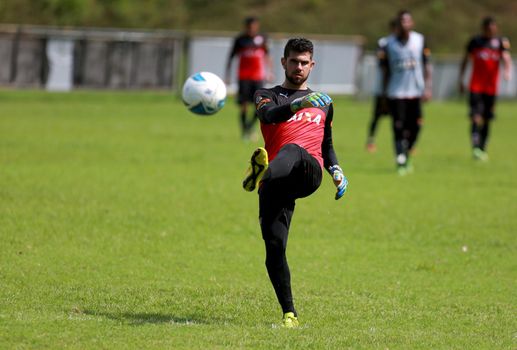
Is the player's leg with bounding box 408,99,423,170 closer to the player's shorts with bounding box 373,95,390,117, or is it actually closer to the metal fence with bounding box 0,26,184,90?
the player's shorts with bounding box 373,95,390,117

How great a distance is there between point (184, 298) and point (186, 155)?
10791mm

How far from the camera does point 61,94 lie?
3316cm

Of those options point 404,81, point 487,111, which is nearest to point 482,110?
point 487,111

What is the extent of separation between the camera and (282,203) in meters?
7.24

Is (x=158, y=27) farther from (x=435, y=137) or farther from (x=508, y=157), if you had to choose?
(x=508, y=157)

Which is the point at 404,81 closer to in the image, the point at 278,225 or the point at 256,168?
the point at 278,225

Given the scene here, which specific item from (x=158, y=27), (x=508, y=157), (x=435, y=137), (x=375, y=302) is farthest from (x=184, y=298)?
(x=158, y=27)

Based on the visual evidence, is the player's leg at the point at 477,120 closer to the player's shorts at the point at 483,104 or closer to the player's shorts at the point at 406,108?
the player's shorts at the point at 483,104

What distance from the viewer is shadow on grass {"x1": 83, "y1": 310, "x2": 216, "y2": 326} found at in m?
7.25

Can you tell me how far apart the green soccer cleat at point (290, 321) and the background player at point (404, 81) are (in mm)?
10105

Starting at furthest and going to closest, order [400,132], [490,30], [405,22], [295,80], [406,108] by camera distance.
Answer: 1. [490,30]
2. [406,108]
3. [400,132]
4. [405,22]
5. [295,80]

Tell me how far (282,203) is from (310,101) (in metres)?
0.84

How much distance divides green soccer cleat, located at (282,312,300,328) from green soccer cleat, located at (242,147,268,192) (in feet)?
3.20

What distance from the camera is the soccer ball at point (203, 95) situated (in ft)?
34.0
